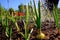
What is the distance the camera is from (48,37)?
1834 mm

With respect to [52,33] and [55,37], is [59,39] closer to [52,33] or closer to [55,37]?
[55,37]

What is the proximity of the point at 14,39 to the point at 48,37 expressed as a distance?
355mm

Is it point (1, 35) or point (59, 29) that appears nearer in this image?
point (59, 29)

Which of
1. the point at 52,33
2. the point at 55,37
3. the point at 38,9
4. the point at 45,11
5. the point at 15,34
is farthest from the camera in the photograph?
the point at 45,11

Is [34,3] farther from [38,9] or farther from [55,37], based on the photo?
[55,37]

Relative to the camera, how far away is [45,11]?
2.86 meters

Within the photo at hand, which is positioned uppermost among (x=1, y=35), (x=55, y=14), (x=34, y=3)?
(x=34, y=3)

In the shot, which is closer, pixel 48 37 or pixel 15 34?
pixel 48 37

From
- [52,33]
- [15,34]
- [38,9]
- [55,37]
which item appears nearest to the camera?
[38,9]

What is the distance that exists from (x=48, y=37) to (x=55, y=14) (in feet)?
0.80

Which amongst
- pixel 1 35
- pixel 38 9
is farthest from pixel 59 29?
pixel 1 35

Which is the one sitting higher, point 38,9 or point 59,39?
point 38,9

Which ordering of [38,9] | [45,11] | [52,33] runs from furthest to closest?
[45,11] < [52,33] < [38,9]

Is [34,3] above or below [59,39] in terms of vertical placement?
above
